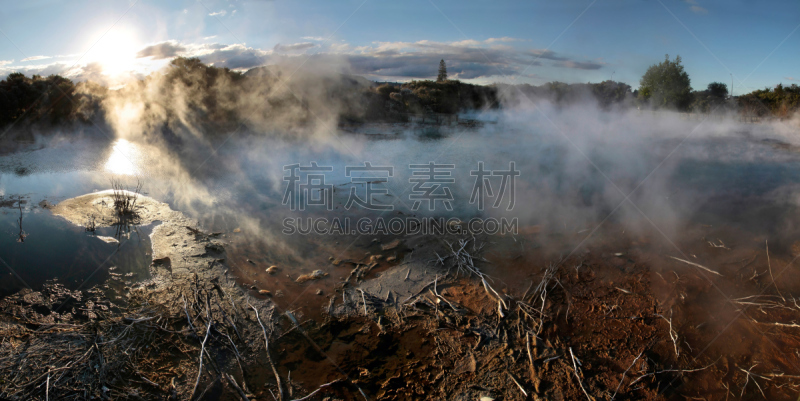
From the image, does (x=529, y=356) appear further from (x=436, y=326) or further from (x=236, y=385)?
(x=236, y=385)

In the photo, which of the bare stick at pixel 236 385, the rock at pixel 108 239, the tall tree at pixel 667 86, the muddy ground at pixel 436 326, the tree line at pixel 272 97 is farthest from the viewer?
the tall tree at pixel 667 86

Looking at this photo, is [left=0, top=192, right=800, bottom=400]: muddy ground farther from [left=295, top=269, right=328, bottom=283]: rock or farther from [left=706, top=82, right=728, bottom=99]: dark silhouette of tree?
[left=706, top=82, right=728, bottom=99]: dark silhouette of tree

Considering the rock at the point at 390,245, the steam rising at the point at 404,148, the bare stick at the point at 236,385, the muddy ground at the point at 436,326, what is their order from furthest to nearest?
the steam rising at the point at 404,148
the rock at the point at 390,245
the muddy ground at the point at 436,326
the bare stick at the point at 236,385

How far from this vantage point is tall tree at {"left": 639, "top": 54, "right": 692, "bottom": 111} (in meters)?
20.9

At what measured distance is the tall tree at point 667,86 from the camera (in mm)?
20859

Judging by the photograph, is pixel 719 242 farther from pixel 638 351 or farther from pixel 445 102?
pixel 445 102

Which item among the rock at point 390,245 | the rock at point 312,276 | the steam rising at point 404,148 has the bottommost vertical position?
the rock at point 312,276

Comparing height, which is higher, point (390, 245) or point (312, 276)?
point (390, 245)

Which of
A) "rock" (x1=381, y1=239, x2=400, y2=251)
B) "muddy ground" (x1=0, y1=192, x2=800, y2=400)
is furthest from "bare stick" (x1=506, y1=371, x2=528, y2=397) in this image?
"rock" (x1=381, y1=239, x2=400, y2=251)

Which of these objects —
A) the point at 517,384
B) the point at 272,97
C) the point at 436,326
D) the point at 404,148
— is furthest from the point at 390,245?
the point at 272,97

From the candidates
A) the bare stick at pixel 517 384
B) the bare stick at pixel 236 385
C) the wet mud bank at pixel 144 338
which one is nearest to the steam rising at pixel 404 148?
the wet mud bank at pixel 144 338

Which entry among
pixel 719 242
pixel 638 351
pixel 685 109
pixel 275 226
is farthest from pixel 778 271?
pixel 685 109

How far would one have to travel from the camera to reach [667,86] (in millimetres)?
22047

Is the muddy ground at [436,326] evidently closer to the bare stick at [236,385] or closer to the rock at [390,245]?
the bare stick at [236,385]
